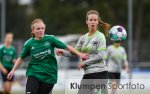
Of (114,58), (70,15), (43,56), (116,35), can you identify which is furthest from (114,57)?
(70,15)

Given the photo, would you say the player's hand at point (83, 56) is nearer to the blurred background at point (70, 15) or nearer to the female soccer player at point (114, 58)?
the female soccer player at point (114, 58)

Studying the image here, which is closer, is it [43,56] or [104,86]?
[104,86]

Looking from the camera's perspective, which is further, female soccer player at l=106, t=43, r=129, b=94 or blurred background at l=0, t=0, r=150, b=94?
blurred background at l=0, t=0, r=150, b=94

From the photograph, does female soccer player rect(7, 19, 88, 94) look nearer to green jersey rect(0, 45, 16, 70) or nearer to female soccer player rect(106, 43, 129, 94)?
female soccer player rect(106, 43, 129, 94)

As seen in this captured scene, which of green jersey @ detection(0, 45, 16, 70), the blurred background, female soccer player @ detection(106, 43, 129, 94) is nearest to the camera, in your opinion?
female soccer player @ detection(106, 43, 129, 94)

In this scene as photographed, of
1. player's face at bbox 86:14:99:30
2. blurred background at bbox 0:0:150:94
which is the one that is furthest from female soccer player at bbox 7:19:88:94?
blurred background at bbox 0:0:150:94

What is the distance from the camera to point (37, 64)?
10375 millimetres

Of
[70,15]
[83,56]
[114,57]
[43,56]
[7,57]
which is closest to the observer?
[83,56]

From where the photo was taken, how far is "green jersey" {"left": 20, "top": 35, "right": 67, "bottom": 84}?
10328 mm

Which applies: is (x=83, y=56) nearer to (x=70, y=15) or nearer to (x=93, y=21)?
(x=93, y=21)

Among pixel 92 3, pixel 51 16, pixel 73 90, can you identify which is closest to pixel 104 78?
pixel 73 90

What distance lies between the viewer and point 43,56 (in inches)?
407

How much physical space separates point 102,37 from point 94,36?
5.7 inches

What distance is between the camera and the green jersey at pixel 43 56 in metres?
10.3
